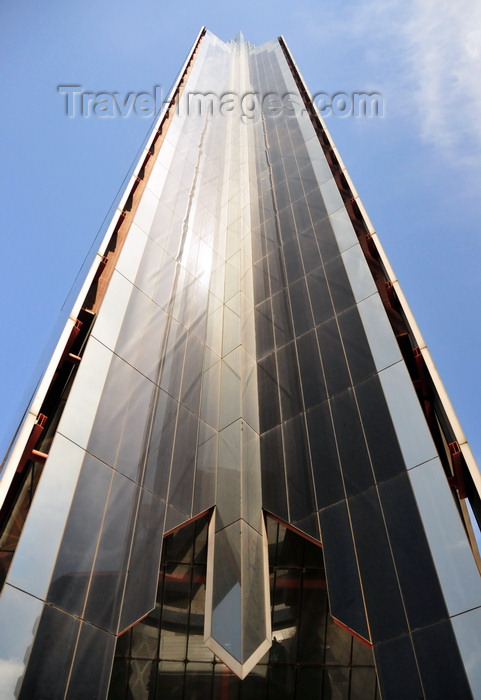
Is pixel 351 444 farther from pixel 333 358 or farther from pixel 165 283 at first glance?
pixel 165 283

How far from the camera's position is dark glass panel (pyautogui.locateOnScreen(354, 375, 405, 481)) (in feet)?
44.3

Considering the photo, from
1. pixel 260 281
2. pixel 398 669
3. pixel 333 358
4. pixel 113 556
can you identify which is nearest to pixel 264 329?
pixel 260 281

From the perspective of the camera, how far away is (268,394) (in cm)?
1855

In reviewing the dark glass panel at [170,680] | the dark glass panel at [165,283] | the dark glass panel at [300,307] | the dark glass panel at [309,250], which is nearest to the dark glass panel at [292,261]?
the dark glass panel at [309,250]

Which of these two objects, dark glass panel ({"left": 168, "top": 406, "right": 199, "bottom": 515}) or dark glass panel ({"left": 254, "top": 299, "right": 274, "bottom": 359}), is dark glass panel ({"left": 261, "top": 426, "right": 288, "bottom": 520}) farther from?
dark glass panel ({"left": 254, "top": 299, "right": 274, "bottom": 359})

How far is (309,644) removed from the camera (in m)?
15.0

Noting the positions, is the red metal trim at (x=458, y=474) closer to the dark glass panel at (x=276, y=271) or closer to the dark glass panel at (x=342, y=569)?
the dark glass panel at (x=342, y=569)

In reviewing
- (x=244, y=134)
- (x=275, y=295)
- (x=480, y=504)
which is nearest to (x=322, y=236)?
(x=275, y=295)

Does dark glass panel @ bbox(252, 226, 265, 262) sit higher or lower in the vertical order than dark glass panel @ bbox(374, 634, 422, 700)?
higher

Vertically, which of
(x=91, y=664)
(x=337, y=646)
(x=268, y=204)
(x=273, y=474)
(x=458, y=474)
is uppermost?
Result: (x=268, y=204)

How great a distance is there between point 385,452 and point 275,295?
Result: 977 cm

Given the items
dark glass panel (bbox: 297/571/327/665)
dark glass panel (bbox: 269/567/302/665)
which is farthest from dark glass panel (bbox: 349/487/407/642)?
dark glass panel (bbox: 269/567/302/665)

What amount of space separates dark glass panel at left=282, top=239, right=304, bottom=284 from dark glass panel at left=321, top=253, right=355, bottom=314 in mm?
1553

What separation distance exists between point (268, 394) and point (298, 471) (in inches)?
145
